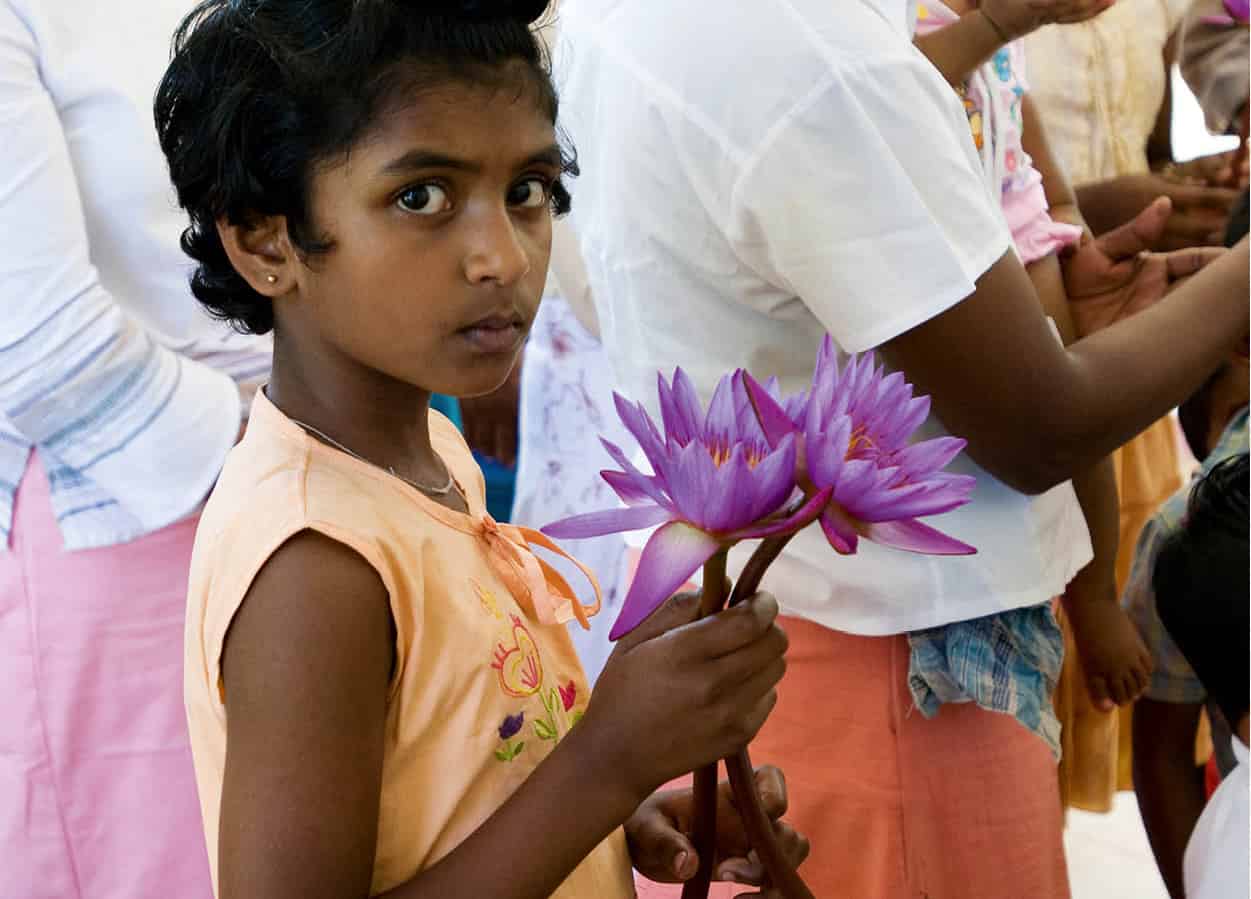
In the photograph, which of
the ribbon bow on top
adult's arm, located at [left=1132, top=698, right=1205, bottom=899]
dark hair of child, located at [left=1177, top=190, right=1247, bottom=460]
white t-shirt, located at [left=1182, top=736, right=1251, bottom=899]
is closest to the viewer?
the ribbon bow on top

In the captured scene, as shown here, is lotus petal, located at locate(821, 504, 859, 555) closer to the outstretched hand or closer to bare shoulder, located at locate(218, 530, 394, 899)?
bare shoulder, located at locate(218, 530, 394, 899)

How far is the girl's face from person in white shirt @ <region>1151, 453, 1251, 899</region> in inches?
42.7

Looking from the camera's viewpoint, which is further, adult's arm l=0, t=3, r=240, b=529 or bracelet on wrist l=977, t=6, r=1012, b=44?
adult's arm l=0, t=3, r=240, b=529

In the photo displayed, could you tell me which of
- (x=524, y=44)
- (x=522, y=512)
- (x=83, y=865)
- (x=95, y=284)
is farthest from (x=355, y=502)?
(x=522, y=512)

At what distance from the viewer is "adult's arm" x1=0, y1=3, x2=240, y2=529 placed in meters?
1.41

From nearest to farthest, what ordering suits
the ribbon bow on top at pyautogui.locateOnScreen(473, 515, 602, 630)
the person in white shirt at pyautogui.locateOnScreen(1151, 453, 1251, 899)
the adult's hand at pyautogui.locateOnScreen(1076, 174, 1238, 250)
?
the ribbon bow on top at pyautogui.locateOnScreen(473, 515, 602, 630) < the person in white shirt at pyautogui.locateOnScreen(1151, 453, 1251, 899) < the adult's hand at pyautogui.locateOnScreen(1076, 174, 1238, 250)

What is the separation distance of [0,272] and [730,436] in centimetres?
Answer: 98

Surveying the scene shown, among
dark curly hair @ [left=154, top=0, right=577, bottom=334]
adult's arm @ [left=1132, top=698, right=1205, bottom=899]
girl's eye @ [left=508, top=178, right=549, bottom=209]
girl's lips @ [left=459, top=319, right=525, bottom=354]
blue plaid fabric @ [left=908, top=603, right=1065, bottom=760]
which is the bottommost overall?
adult's arm @ [left=1132, top=698, right=1205, bottom=899]

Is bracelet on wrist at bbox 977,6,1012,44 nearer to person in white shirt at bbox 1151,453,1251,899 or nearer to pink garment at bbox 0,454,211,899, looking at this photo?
person in white shirt at bbox 1151,453,1251,899

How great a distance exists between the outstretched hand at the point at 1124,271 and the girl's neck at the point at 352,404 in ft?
2.54

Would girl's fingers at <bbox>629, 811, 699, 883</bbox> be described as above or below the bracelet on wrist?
below

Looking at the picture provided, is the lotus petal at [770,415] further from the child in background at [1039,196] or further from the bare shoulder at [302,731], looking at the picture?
the child in background at [1039,196]

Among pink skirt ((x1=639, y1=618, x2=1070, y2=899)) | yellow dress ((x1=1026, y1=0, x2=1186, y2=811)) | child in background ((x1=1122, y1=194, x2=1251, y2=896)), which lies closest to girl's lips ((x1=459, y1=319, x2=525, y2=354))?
pink skirt ((x1=639, y1=618, x2=1070, y2=899))

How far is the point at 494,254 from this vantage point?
0.91 m
